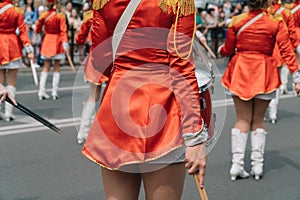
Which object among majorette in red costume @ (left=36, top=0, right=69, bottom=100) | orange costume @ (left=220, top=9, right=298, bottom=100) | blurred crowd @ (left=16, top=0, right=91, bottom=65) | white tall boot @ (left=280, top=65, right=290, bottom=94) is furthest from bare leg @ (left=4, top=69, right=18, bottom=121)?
blurred crowd @ (left=16, top=0, right=91, bottom=65)

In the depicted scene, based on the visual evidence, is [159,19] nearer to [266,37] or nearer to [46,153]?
[266,37]

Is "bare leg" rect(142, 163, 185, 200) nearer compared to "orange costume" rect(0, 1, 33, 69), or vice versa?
"bare leg" rect(142, 163, 185, 200)

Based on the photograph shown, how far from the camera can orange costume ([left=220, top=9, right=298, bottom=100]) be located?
545cm

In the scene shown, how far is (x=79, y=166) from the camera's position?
6.12 m

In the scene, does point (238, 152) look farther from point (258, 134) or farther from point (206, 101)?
point (206, 101)

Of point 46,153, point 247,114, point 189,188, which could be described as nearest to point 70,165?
point 46,153

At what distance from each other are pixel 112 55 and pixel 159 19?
1.20 feet

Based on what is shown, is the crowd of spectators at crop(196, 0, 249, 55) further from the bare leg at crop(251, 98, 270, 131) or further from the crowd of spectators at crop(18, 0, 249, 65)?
the bare leg at crop(251, 98, 270, 131)

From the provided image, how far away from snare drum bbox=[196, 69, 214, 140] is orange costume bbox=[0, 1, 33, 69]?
503cm

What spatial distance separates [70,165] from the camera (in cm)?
617

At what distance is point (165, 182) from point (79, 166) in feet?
11.6

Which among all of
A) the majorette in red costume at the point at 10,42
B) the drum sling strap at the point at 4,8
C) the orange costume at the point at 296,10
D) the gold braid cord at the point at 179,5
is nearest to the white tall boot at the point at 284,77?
the orange costume at the point at 296,10

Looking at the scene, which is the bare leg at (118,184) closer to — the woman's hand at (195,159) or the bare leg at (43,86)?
the woman's hand at (195,159)

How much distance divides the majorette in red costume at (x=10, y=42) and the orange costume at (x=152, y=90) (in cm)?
554
